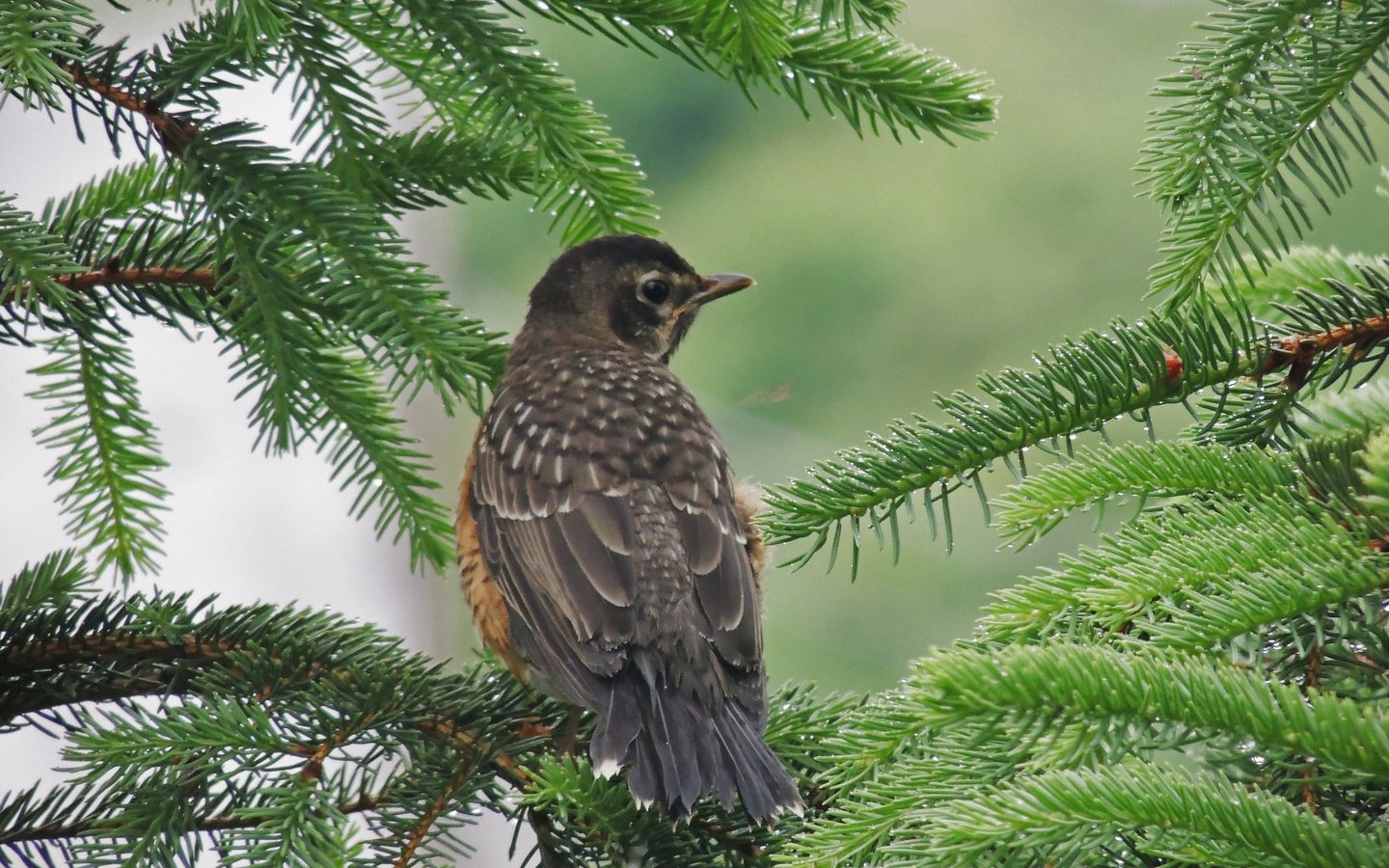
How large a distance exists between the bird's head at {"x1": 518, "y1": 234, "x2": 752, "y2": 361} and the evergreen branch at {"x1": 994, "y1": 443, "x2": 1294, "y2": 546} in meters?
1.50

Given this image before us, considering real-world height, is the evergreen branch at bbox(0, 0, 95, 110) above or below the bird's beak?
below

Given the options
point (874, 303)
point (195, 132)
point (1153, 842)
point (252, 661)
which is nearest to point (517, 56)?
point (195, 132)

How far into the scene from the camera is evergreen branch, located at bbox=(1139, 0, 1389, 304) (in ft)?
4.43

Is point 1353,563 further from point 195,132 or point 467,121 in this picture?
point 195,132

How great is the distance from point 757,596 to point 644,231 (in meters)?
0.65

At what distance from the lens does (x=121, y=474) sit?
6.85ft

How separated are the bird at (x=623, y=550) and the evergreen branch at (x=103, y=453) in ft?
1.88

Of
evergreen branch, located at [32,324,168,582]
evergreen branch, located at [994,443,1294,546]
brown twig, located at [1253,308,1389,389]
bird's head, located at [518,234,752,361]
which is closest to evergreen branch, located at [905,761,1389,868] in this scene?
evergreen branch, located at [994,443,1294,546]

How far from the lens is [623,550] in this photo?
6.93 ft

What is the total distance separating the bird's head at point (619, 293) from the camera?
2.77 m

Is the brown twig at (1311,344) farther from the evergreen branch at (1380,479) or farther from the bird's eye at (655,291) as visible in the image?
the bird's eye at (655,291)

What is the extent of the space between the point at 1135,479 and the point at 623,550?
1.00m

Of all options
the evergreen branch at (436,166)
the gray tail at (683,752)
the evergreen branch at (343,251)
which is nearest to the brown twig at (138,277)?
the evergreen branch at (343,251)

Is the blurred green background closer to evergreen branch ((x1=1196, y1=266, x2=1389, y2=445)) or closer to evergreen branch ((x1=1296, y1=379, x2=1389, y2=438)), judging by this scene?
evergreen branch ((x1=1296, y1=379, x2=1389, y2=438))
